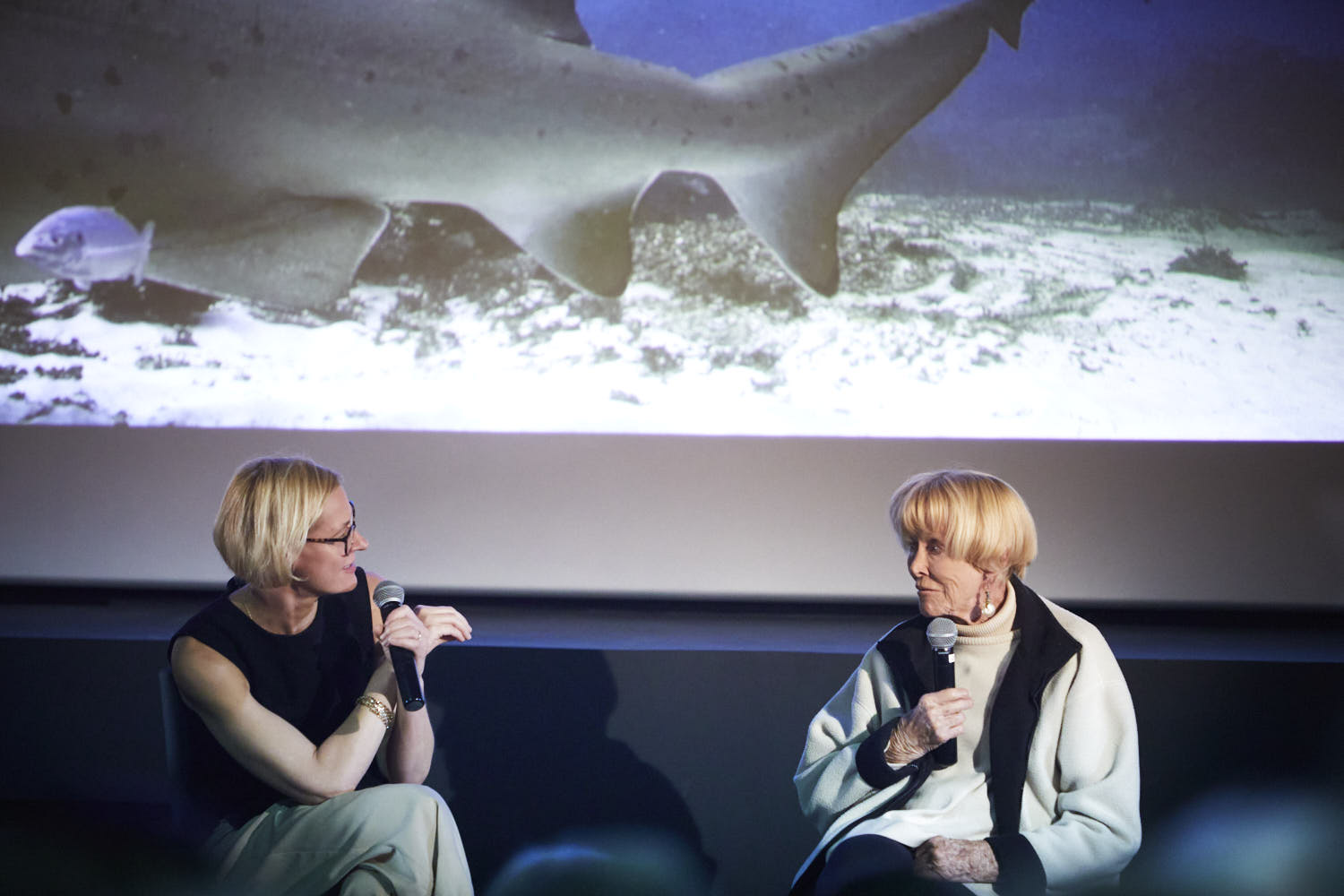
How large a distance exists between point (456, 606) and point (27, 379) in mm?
1256

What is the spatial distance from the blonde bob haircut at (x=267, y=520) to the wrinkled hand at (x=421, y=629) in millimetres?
158

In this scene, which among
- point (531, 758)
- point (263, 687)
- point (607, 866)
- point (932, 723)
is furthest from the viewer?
point (531, 758)

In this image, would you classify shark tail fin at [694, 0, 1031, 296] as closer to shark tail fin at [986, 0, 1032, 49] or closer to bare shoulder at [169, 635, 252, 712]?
shark tail fin at [986, 0, 1032, 49]

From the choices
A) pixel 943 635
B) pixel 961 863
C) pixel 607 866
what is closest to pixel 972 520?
pixel 943 635

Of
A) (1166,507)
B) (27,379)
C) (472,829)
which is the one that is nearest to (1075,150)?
(1166,507)

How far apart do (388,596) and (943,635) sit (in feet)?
2.36

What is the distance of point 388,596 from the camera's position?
1.39 meters

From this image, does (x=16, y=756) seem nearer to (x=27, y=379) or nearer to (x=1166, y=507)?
(x=27, y=379)

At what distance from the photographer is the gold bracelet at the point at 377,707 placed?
52.9 inches

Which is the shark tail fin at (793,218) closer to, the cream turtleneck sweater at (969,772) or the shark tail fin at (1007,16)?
the shark tail fin at (1007,16)

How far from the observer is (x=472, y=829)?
235 centimetres

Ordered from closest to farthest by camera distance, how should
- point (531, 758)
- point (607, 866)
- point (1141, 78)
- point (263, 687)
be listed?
1. point (263, 687)
2. point (607, 866)
3. point (531, 758)
4. point (1141, 78)

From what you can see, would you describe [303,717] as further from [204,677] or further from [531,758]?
[531,758]

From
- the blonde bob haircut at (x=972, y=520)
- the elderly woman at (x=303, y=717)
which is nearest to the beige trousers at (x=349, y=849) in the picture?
the elderly woman at (x=303, y=717)
